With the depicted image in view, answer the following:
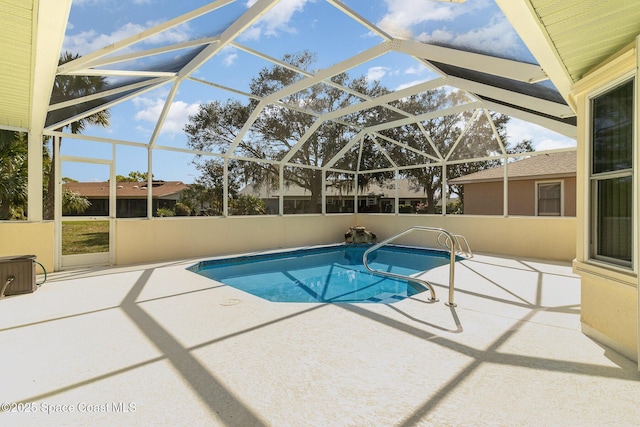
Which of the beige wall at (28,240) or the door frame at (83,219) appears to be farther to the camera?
the door frame at (83,219)

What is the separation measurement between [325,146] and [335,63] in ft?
16.0

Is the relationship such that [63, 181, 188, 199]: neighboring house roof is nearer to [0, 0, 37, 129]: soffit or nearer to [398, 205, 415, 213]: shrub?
[0, 0, 37, 129]: soffit

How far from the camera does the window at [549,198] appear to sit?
10992 millimetres

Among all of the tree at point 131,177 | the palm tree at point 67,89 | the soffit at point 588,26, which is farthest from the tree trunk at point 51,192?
the soffit at point 588,26

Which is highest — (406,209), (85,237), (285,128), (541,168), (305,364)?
(285,128)

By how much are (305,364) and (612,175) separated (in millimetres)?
3464

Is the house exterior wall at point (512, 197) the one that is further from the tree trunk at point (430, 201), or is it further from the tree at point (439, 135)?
the tree trunk at point (430, 201)

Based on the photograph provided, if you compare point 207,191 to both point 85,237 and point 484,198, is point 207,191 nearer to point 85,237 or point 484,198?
point 85,237

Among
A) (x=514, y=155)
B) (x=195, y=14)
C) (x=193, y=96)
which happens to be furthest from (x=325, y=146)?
(x=195, y=14)

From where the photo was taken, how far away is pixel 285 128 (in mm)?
9867

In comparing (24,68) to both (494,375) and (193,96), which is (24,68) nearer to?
(193,96)

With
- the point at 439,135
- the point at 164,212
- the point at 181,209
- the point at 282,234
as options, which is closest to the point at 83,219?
the point at 164,212

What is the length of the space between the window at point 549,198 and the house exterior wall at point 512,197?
14 centimetres

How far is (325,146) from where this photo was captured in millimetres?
11164
